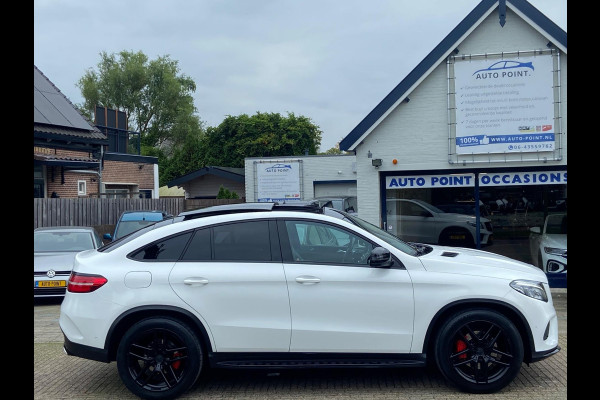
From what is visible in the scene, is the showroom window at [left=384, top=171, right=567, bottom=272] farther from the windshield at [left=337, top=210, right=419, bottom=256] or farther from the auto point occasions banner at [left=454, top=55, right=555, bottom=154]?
the windshield at [left=337, top=210, right=419, bottom=256]

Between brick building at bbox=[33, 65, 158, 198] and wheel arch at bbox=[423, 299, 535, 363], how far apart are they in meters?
16.0

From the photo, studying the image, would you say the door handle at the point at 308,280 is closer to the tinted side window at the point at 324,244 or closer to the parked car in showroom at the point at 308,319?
the parked car in showroom at the point at 308,319

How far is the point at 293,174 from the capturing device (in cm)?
3180

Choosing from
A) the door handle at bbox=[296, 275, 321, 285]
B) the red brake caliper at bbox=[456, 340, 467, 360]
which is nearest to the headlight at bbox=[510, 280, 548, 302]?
the red brake caliper at bbox=[456, 340, 467, 360]

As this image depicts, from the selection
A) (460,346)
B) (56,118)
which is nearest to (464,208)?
(460,346)

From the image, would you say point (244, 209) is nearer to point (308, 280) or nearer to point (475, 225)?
point (308, 280)

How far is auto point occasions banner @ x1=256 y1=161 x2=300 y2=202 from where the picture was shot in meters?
31.2

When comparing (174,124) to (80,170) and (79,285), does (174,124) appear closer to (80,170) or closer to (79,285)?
(80,170)

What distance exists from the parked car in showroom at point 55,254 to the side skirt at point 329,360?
662 cm

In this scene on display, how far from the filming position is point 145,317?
19.0ft

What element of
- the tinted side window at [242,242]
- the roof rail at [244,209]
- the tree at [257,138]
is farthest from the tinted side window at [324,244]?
the tree at [257,138]

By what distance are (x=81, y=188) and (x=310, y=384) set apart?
66.4ft

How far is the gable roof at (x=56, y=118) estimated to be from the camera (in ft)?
68.8
